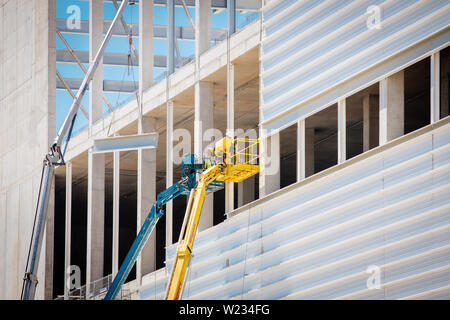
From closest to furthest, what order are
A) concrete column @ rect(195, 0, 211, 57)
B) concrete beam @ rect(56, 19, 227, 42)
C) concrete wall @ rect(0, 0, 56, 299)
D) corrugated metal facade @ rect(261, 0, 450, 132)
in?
corrugated metal facade @ rect(261, 0, 450, 132), concrete column @ rect(195, 0, 211, 57), concrete wall @ rect(0, 0, 56, 299), concrete beam @ rect(56, 19, 227, 42)

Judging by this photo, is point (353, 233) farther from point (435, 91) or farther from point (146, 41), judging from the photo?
point (146, 41)

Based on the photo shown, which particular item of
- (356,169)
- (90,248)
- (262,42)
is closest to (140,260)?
(90,248)

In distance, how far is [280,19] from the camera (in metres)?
30.3

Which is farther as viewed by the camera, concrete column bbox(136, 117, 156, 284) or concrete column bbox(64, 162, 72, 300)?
concrete column bbox(64, 162, 72, 300)

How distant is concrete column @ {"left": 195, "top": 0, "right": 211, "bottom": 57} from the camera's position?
1452 inches

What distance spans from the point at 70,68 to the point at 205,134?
25.1 metres

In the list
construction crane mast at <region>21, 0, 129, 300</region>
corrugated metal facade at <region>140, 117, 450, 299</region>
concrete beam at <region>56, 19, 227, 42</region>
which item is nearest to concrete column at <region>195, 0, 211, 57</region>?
construction crane mast at <region>21, 0, 129, 300</region>

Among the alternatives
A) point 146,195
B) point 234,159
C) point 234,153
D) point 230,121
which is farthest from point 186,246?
point 146,195

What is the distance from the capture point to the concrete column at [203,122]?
35500 mm

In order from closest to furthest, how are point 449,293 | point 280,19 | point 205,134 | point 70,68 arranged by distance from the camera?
point 449,293 → point 280,19 → point 205,134 → point 70,68

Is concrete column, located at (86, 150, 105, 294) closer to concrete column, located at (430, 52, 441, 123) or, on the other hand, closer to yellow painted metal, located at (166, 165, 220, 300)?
yellow painted metal, located at (166, 165, 220, 300)

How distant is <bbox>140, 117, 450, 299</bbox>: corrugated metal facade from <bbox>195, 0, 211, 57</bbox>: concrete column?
8.69 m

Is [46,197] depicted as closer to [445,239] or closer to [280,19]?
[280,19]

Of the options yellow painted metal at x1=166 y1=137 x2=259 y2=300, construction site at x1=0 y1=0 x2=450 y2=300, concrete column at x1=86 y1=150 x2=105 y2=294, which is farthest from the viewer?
concrete column at x1=86 y1=150 x2=105 y2=294
